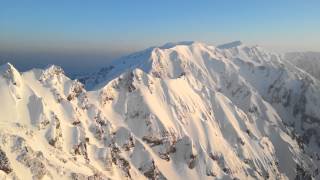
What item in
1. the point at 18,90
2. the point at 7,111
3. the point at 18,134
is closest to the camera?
the point at 18,134

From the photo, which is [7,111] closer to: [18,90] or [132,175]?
[18,90]

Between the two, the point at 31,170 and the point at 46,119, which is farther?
the point at 46,119

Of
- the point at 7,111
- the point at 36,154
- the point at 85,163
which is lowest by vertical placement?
the point at 85,163

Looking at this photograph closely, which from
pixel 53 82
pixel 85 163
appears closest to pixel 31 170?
pixel 85 163

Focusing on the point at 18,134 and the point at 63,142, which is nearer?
the point at 18,134

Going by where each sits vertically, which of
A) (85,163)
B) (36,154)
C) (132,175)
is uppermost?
(36,154)

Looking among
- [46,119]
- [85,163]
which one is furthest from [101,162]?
[46,119]

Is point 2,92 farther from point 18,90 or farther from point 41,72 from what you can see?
point 41,72

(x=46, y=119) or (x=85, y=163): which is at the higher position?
(x=46, y=119)

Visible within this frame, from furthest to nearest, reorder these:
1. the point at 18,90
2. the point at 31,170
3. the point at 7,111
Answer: the point at 18,90, the point at 7,111, the point at 31,170
